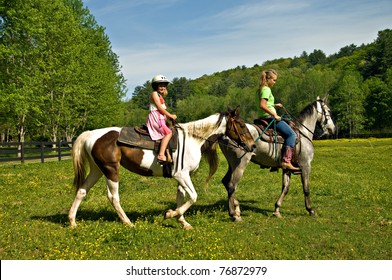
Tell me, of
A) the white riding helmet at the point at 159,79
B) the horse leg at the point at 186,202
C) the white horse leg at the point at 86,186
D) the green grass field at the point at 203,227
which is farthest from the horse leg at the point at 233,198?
the white horse leg at the point at 86,186

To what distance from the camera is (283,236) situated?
25.5 feet

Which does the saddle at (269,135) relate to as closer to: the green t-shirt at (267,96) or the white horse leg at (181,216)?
the green t-shirt at (267,96)

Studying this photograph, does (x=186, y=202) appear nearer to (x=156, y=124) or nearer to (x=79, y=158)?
(x=156, y=124)

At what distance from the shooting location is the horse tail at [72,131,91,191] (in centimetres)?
855

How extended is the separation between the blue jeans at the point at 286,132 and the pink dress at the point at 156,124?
11.2ft

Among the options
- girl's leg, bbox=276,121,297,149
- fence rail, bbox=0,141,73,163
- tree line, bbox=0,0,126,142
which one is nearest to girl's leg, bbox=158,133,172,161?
girl's leg, bbox=276,121,297,149

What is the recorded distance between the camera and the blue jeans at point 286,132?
981 cm

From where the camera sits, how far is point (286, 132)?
989cm

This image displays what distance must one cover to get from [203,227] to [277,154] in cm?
328

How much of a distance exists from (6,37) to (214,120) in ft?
104

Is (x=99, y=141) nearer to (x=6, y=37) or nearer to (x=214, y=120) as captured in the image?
(x=214, y=120)

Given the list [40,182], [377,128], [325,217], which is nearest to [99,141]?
[325,217]

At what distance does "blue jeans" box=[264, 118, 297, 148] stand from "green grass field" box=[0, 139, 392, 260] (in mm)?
2126
